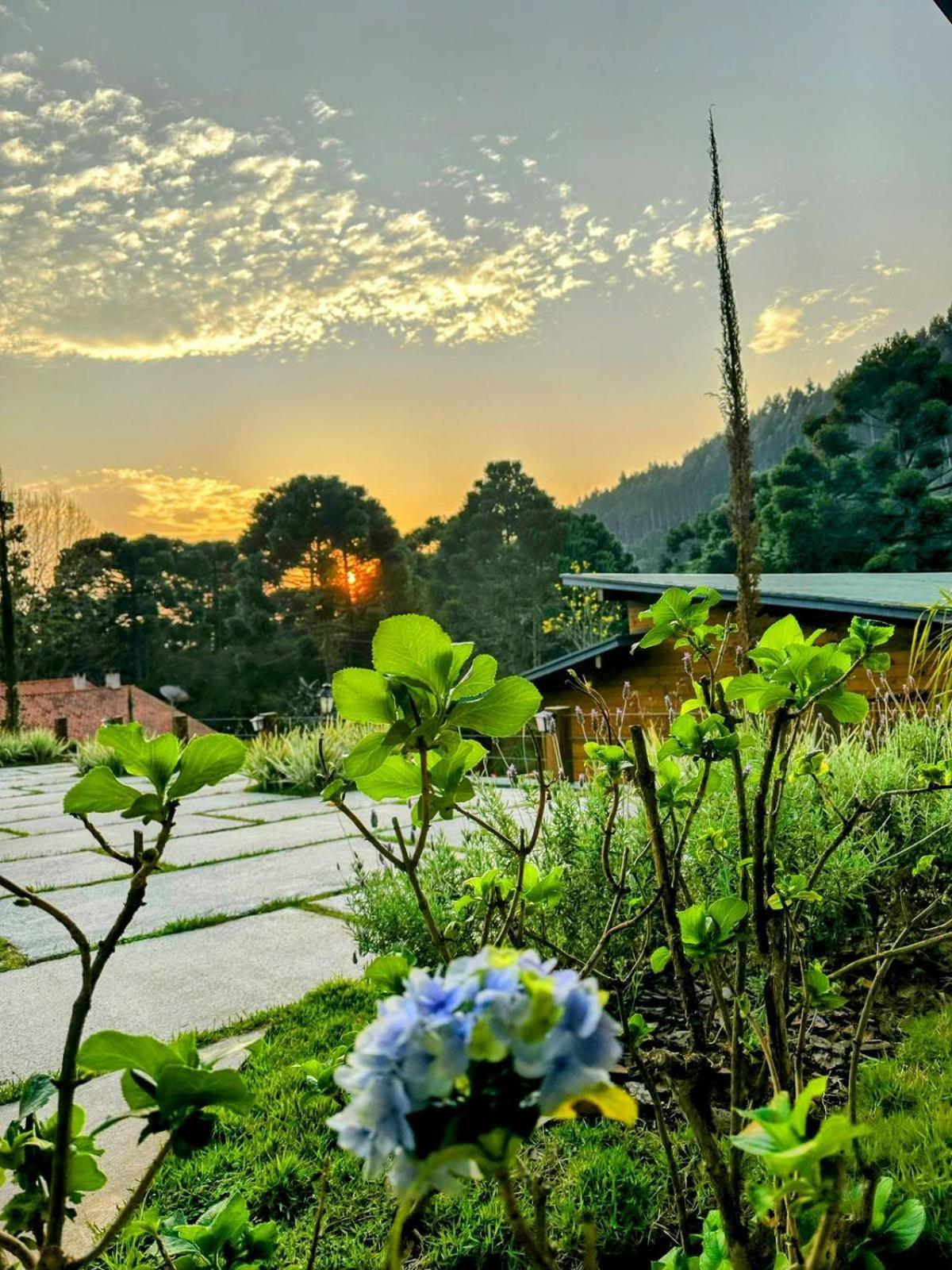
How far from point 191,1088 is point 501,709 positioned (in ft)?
1.05

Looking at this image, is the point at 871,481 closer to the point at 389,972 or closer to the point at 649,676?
the point at 649,676

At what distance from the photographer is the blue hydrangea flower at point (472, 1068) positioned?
28 centimetres

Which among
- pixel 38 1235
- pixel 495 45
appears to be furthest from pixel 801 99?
pixel 38 1235

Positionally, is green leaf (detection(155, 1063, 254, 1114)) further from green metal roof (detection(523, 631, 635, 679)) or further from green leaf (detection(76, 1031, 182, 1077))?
green metal roof (detection(523, 631, 635, 679))

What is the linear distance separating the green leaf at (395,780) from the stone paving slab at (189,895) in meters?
1.89

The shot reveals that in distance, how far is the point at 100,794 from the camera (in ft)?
1.75

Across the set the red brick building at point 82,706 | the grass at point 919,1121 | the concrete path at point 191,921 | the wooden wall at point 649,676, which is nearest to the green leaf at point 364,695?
the concrete path at point 191,921

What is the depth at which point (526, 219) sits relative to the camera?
556 inches

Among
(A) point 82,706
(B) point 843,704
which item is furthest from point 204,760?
(A) point 82,706

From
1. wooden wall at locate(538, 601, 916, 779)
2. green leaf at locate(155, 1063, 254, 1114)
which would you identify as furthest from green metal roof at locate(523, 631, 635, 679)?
green leaf at locate(155, 1063, 254, 1114)

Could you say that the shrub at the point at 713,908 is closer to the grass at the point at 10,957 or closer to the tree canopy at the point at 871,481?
the grass at the point at 10,957

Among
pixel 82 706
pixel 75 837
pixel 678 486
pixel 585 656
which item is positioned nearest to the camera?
pixel 75 837

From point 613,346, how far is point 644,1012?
58.1 ft

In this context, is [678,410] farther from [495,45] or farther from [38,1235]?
[38,1235]
